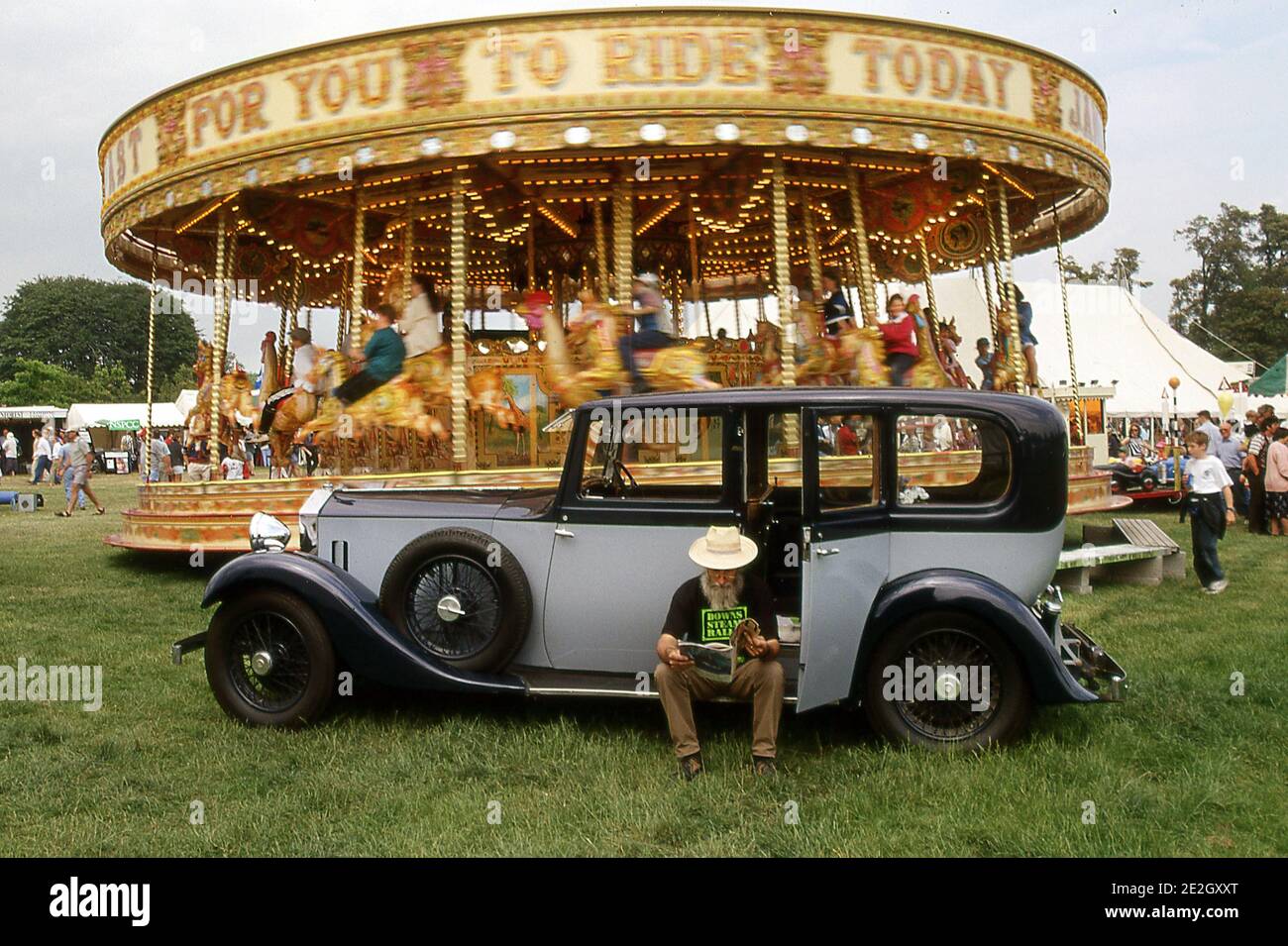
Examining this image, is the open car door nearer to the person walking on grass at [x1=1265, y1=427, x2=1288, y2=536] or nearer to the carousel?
the carousel

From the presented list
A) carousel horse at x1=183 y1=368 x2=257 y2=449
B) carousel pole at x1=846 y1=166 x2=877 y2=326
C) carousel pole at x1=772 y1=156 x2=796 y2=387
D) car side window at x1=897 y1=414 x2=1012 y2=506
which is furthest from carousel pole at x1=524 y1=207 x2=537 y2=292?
car side window at x1=897 y1=414 x2=1012 y2=506

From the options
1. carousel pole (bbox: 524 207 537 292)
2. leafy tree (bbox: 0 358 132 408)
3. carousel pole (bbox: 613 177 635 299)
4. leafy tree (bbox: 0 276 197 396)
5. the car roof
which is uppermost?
leafy tree (bbox: 0 276 197 396)

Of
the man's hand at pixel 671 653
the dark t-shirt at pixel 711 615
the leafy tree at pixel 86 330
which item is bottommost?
the man's hand at pixel 671 653

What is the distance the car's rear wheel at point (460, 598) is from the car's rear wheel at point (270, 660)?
0.42 metres

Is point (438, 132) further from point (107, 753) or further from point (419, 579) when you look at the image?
point (107, 753)

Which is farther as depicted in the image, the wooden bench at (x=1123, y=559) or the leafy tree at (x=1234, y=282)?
the leafy tree at (x=1234, y=282)

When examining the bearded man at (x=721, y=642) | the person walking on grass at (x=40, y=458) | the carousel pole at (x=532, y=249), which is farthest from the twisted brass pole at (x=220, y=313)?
the person walking on grass at (x=40, y=458)

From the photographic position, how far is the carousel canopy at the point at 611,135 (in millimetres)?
9375

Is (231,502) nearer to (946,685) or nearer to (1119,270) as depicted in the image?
(946,685)

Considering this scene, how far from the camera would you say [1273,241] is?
194 ft

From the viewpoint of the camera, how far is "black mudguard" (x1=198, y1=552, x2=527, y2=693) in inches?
191

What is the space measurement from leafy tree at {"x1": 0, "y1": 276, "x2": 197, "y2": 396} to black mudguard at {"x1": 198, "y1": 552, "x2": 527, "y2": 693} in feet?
234

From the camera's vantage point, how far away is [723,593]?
14.5 ft

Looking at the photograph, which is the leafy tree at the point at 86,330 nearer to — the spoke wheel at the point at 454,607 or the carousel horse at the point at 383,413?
the carousel horse at the point at 383,413
